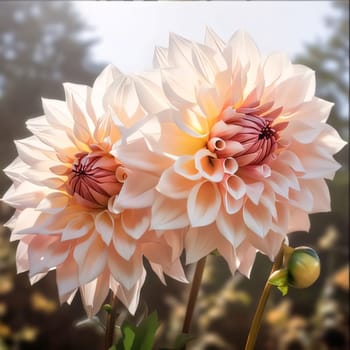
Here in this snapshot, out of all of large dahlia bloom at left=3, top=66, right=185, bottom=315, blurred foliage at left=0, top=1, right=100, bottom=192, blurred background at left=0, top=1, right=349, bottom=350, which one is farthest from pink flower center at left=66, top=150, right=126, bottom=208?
A: blurred foliage at left=0, top=1, right=100, bottom=192

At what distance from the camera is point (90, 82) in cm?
228

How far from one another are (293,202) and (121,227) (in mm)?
88

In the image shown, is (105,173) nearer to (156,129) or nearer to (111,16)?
(156,129)

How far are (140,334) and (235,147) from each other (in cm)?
13

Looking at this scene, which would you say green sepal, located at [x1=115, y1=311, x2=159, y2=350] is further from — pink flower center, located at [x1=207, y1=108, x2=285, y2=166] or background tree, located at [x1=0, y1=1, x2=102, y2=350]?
background tree, located at [x1=0, y1=1, x2=102, y2=350]

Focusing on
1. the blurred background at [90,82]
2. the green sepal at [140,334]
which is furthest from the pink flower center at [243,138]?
the blurred background at [90,82]

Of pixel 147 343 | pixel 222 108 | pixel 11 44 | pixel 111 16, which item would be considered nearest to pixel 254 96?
pixel 222 108

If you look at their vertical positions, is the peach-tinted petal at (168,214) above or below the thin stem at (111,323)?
above

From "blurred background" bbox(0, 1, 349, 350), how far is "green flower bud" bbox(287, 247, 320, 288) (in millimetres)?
1119

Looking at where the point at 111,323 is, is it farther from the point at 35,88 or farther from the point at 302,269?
the point at 35,88

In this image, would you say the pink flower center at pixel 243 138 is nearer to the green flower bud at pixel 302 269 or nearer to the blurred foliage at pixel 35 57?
the green flower bud at pixel 302 269

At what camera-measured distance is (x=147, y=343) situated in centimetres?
34

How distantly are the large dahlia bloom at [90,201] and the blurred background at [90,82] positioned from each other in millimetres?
1107

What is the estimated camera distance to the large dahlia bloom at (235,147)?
0.95 feet
